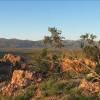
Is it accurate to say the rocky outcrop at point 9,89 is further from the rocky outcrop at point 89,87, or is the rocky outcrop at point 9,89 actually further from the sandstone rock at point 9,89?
the rocky outcrop at point 89,87

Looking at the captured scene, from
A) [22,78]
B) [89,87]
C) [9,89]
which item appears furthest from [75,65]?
[9,89]

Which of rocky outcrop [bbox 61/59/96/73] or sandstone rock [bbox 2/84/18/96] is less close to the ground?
rocky outcrop [bbox 61/59/96/73]

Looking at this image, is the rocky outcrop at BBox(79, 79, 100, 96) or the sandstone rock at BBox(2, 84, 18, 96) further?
the sandstone rock at BBox(2, 84, 18, 96)

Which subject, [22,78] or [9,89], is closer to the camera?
[9,89]

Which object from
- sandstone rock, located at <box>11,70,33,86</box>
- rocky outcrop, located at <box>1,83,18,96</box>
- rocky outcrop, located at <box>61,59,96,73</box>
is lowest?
rocky outcrop, located at <box>1,83,18,96</box>

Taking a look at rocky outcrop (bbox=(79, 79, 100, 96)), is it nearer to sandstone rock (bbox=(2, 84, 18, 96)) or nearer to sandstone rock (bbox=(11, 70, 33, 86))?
sandstone rock (bbox=(11, 70, 33, 86))

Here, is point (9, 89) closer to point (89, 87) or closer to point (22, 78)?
point (22, 78)

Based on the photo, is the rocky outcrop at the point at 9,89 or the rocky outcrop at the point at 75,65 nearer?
the rocky outcrop at the point at 9,89

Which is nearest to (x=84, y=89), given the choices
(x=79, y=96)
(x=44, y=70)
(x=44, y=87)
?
(x=79, y=96)

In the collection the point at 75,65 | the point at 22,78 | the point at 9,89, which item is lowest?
the point at 9,89

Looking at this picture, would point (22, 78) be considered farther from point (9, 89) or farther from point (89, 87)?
point (89, 87)

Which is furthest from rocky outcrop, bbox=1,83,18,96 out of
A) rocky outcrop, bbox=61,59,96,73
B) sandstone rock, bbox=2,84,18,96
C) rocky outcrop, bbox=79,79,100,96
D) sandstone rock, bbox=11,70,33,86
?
rocky outcrop, bbox=61,59,96,73

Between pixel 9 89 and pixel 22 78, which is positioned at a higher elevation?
pixel 22 78

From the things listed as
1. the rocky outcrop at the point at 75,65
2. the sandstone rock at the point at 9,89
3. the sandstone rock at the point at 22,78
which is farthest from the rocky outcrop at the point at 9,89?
the rocky outcrop at the point at 75,65
